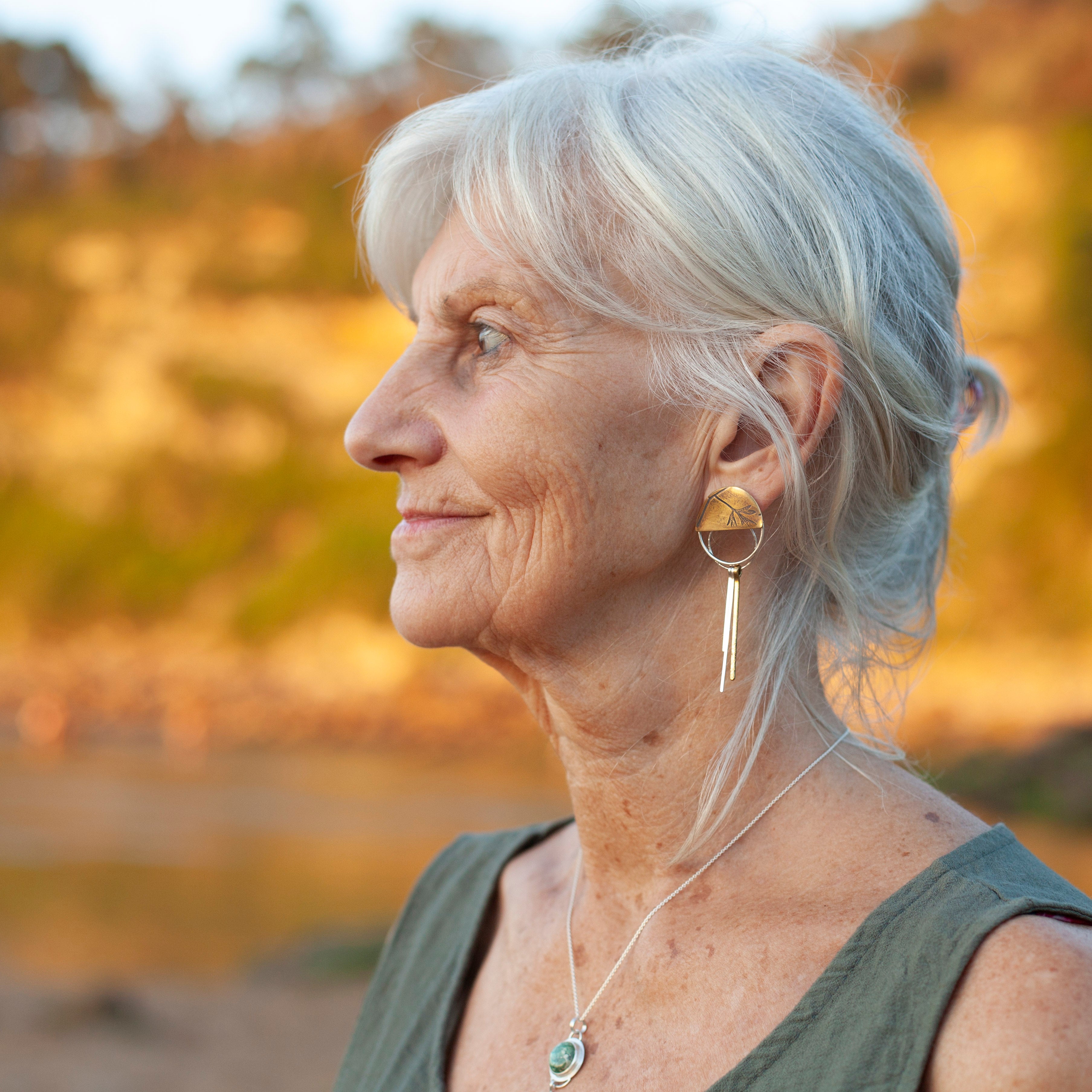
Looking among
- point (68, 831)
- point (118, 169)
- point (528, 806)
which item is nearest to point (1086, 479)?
point (528, 806)

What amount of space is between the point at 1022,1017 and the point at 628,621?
57 cm

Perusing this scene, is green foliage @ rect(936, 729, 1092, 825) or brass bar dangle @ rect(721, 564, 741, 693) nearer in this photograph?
brass bar dangle @ rect(721, 564, 741, 693)

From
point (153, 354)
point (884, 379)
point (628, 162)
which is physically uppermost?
point (153, 354)

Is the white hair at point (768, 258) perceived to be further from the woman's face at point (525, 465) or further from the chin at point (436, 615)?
the chin at point (436, 615)

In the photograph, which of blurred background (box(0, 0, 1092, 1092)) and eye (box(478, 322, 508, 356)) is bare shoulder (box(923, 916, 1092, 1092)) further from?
blurred background (box(0, 0, 1092, 1092))

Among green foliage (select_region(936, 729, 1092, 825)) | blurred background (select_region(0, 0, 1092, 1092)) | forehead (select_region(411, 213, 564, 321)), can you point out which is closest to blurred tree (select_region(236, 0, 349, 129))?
blurred background (select_region(0, 0, 1092, 1092))

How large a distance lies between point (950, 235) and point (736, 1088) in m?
1.03

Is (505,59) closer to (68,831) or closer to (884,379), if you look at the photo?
(68,831)

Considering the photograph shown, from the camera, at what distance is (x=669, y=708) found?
1295mm

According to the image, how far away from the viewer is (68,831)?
998cm

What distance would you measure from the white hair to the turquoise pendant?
0.88 ft

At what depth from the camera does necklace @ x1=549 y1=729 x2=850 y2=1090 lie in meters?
1.24

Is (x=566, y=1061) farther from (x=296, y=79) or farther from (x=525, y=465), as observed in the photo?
(x=296, y=79)

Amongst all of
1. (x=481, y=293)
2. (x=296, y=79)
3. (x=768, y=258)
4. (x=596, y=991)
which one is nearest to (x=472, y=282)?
(x=481, y=293)
